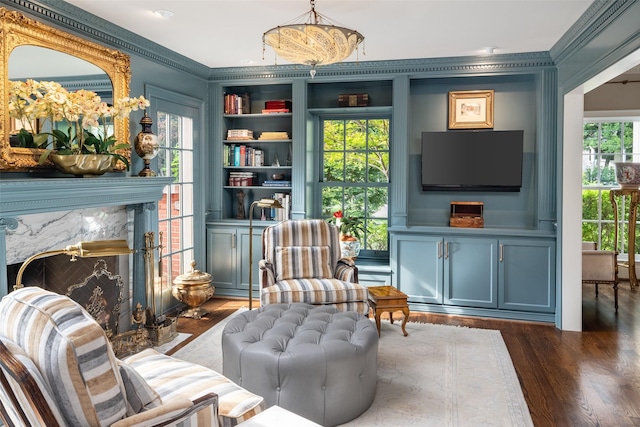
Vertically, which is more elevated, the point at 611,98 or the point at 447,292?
the point at 611,98

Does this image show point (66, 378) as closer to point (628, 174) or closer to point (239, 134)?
point (239, 134)

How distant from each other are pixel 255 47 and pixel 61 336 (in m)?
3.78

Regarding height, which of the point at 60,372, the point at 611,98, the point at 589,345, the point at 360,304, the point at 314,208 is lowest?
the point at 589,345

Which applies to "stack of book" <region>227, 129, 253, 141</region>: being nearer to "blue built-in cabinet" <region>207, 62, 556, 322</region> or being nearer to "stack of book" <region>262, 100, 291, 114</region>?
"blue built-in cabinet" <region>207, 62, 556, 322</region>

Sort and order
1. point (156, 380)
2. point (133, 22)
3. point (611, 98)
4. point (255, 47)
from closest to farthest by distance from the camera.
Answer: point (156, 380) < point (133, 22) < point (255, 47) < point (611, 98)

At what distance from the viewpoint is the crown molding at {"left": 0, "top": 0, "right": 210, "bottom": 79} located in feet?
11.0

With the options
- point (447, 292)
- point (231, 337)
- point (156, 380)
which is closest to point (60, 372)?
point (156, 380)

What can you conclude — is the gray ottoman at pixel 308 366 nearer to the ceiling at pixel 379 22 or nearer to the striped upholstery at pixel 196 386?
the striped upholstery at pixel 196 386

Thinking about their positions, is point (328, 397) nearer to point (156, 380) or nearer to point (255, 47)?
point (156, 380)

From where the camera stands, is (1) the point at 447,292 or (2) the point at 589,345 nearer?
(2) the point at 589,345

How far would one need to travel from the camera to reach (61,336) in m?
1.49

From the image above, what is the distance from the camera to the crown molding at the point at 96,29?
11.0ft

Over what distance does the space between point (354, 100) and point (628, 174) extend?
3445 mm

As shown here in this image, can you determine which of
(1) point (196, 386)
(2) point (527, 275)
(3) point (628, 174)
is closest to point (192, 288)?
(1) point (196, 386)
